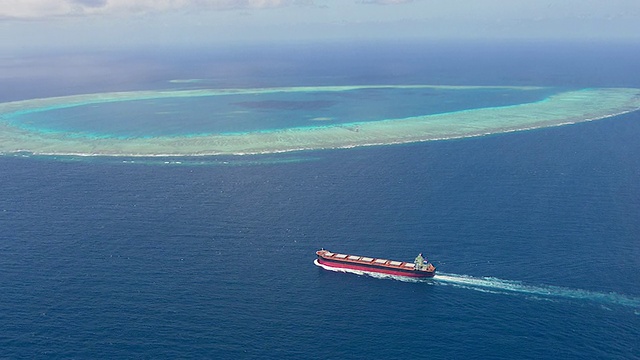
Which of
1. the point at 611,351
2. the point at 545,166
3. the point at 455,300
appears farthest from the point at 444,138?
the point at 611,351

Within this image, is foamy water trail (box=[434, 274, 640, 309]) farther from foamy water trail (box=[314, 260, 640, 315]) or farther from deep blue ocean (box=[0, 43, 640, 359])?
deep blue ocean (box=[0, 43, 640, 359])

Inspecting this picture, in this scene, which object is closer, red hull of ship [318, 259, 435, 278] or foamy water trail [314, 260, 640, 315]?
foamy water trail [314, 260, 640, 315]

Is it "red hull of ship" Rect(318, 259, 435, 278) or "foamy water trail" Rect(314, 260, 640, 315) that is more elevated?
"foamy water trail" Rect(314, 260, 640, 315)

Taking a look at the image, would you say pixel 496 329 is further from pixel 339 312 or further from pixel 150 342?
pixel 150 342

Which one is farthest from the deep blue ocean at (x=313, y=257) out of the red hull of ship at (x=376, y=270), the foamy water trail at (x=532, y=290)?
the red hull of ship at (x=376, y=270)

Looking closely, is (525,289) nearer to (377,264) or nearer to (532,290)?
(532,290)

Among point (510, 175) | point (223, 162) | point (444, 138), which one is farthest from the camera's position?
point (444, 138)

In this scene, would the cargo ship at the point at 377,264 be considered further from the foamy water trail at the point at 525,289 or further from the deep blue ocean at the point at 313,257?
the deep blue ocean at the point at 313,257

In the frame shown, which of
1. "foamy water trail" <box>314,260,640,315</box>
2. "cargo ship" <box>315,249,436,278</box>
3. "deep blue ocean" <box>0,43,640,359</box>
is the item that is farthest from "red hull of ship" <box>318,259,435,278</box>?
"deep blue ocean" <box>0,43,640,359</box>
